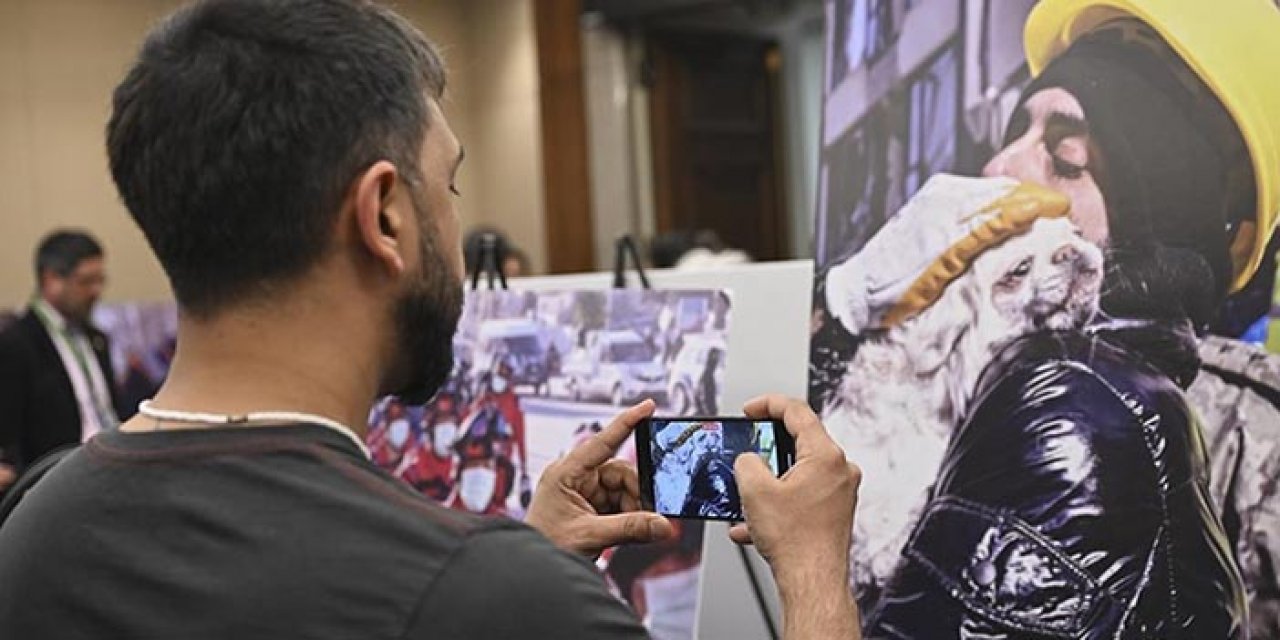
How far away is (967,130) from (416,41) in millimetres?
746

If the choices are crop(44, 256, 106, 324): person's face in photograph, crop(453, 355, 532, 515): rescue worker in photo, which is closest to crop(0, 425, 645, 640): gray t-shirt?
crop(453, 355, 532, 515): rescue worker in photo

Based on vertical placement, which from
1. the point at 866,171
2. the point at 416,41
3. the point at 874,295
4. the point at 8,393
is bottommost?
the point at 8,393

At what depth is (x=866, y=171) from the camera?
1694 mm

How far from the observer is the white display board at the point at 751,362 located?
2006mm

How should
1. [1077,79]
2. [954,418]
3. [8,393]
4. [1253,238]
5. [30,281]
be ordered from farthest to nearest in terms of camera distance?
[30,281] < [8,393] < [954,418] < [1077,79] < [1253,238]

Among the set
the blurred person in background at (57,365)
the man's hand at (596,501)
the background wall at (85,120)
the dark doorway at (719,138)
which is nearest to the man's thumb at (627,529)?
the man's hand at (596,501)

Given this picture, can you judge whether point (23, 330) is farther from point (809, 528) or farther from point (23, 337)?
point (809, 528)

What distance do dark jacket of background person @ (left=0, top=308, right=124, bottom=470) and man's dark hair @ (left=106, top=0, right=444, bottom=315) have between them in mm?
3437

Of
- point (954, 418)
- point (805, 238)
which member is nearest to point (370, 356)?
point (954, 418)

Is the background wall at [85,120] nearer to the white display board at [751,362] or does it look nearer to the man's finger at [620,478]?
the white display board at [751,362]

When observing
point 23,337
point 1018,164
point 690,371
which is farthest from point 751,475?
point 23,337

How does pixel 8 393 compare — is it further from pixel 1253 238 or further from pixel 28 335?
pixel 1253 238

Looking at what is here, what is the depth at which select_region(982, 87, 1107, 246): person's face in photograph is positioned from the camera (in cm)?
149

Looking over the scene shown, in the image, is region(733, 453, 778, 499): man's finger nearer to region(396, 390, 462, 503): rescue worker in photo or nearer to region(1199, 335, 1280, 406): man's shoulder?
region(1199, 335, 1280, 406): man's shoulder
